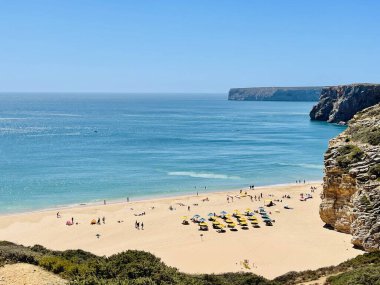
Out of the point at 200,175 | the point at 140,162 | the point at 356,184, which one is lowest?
the point at 200,175

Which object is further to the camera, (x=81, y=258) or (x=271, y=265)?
(x=271, y=265)

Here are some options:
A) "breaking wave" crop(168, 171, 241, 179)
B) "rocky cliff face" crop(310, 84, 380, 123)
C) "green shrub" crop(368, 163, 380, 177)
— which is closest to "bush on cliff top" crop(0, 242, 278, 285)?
"green shrub" crop(368, 163, 380, 177)

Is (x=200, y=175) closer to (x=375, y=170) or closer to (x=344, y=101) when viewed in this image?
(x=375, y=170)

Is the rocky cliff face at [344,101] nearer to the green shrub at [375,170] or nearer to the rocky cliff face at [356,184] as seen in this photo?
the rocky cliff face at [356,184]

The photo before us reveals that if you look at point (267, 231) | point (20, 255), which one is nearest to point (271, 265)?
point (267, 231)

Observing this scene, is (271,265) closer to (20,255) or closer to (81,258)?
(81,258)

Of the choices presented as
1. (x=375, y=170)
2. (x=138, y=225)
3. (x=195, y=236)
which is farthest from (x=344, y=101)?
(x=375, y=170)
